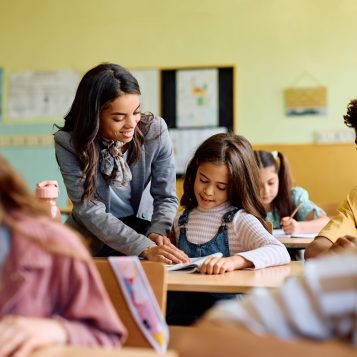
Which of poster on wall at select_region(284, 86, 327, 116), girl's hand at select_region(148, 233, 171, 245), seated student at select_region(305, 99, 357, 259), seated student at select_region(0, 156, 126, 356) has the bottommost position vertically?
girl's hand at select_region(148, 233, 171, 245)

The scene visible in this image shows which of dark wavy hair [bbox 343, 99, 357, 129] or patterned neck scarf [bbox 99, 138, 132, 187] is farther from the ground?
dark wavy hair [bbox 343, 99, 357, 129]

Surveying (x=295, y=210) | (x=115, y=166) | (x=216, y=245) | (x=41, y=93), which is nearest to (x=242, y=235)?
(x=216, y=245)

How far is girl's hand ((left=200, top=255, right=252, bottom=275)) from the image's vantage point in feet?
6.26

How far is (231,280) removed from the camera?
5.78 ft

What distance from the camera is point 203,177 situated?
2410 mm

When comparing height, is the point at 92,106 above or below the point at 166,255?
above

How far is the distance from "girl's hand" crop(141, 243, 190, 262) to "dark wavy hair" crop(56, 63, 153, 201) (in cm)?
37

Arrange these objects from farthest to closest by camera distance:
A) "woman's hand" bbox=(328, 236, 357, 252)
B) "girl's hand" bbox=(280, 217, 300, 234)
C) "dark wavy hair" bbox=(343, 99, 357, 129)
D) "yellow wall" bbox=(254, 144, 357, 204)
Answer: "yellow wall" bbox=(254, 144, 357, 204)
"girl's hand" bbox=(280, 217, 300, 234)
"dark wavy hair" bbox=(343, 99, 357, 129)
"woman's hand" bbox=(328, 236, 357, 252)

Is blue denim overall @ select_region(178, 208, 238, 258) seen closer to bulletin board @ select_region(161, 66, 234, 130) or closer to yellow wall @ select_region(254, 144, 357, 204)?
yellow wall @ select_region(254, 144, 357, 204)

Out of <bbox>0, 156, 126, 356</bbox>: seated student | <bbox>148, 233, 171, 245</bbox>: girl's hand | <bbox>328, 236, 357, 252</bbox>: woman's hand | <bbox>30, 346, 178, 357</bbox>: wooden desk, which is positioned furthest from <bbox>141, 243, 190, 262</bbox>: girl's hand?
<bbox>30, 346, 178, 357</bbox>: wooden desk

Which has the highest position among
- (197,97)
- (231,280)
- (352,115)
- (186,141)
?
(197,97)

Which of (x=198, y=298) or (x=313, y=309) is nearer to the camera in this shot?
(x=313, y=309)

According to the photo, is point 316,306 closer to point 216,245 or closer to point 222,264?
point 222,264

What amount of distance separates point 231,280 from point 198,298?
0.56 m
